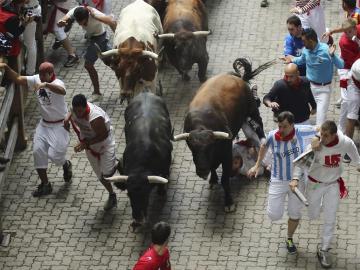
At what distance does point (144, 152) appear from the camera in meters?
15.9

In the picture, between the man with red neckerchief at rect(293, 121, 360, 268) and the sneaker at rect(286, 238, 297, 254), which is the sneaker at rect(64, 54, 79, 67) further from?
the man with red neckerchief at rect(293, 121, 360, 268)

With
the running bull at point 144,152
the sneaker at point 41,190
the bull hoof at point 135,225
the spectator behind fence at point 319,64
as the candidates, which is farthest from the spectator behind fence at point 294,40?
the sneaker at point 41,190

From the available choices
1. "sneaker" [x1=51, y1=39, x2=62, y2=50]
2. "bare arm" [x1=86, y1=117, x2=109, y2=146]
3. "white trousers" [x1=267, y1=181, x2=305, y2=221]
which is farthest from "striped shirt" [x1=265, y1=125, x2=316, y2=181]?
"sneaker" [x1=51, y1=39, x2=62, y2=50]

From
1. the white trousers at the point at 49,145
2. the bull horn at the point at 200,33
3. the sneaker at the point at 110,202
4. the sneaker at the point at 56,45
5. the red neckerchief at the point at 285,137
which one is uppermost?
the bull horn at the point at 200,33

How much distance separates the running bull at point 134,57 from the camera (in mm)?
18359

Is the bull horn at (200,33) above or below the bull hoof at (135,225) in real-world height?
above

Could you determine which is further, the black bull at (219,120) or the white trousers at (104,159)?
the white trousers at (104,159)

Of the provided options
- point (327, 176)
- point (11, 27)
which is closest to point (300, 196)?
point (327, 176)

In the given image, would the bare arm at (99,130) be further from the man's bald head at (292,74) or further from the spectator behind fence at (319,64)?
the spectator behind fence at (319,64)

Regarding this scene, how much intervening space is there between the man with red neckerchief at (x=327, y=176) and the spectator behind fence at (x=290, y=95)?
206 centimetres

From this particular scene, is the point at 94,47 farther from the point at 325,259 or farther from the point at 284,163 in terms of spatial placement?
the point at 325,259

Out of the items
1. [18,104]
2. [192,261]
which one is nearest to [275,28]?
[18,104]

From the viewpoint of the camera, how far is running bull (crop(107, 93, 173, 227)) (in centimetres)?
1555

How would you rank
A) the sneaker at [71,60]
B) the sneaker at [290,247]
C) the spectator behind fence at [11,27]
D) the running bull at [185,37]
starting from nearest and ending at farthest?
the sneaker at [290,247]
the spectator behind fence at [11,27]
the running bull at [185,37]
the sneaker at [71,60]
